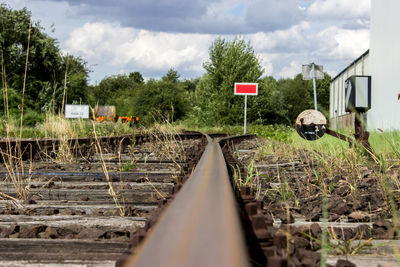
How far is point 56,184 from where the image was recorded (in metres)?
3.71

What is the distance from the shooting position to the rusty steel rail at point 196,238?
81 cm

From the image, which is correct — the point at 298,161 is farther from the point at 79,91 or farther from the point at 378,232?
the point at 79,91

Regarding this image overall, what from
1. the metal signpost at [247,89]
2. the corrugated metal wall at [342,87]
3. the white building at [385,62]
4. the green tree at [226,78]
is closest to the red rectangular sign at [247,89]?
the metal signpost at [247,89]

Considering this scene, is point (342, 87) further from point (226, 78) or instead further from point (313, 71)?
point (313, 71)

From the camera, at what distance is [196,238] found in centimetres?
93

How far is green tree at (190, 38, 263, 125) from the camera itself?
124 ft

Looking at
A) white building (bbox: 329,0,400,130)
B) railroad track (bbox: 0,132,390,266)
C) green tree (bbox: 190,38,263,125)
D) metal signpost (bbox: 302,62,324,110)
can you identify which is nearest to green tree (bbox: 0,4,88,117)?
green tree (bbox: 190,38,263,125)

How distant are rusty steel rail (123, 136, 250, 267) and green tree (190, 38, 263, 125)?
35.8 m

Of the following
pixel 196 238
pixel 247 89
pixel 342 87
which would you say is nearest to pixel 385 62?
pixel 247 89

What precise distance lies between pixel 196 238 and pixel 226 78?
38.8 meters

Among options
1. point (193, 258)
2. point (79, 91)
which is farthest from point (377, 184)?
point (79, 91)

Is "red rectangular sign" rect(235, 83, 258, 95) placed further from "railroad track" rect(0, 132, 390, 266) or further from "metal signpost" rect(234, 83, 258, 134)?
"railroad track" rect(0, 132, 390, 266)

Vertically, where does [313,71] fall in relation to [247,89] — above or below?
below

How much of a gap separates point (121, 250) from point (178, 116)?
52.5 m
